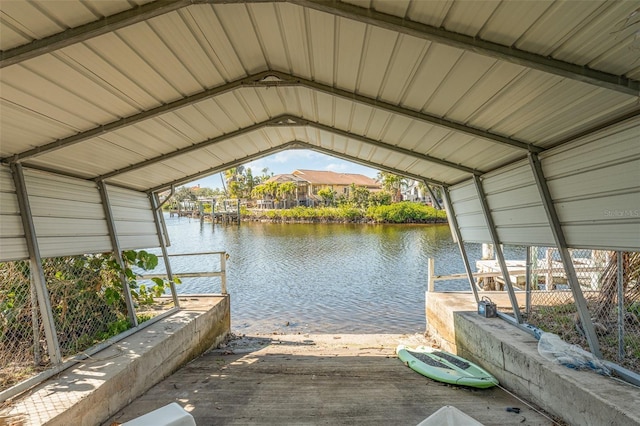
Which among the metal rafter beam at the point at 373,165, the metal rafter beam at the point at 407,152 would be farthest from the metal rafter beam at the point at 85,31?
the metal rafter beam at the point at 373,165

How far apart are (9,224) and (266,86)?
2.78 meters

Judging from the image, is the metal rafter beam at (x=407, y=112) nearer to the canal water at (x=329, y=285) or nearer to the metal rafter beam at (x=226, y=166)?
the metal rafter beam at (x=226, y=166)

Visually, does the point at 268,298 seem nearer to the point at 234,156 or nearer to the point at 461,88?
the point at 234,156

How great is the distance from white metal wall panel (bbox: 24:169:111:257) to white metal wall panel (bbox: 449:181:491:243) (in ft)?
17.9

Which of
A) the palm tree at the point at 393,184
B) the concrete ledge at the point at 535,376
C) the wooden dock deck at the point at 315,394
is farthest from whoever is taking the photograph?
the palm tree at the point at 393,184

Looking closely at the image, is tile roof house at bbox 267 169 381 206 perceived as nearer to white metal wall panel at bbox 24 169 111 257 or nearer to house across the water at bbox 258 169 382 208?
house across the water at bbox 258 169 382 208

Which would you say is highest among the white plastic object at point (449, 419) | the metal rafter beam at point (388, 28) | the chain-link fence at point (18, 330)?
the metal rafter beam at point (388, 28)

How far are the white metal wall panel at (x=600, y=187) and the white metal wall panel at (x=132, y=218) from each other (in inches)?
220

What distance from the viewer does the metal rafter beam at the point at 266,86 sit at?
3.37 meters

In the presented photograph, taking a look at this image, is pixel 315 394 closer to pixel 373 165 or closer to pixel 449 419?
pixel 449 419

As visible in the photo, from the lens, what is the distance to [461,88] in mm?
2992

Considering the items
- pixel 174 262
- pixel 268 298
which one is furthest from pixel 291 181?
pixel 268 298

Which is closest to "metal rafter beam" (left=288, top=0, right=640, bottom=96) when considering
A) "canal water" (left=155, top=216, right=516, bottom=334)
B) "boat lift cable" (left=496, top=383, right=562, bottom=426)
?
"boat lift cable" (left=496, top=383, right=562, bottom=426)

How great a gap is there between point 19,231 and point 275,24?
10.2ft
